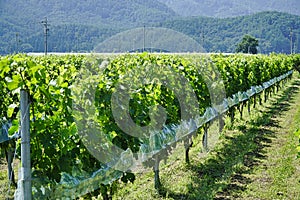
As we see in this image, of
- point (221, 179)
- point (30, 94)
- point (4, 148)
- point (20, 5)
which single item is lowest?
point (221, 179)

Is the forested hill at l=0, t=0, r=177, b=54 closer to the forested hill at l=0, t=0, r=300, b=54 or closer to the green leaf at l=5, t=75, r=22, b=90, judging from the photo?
the forested hill at l=0, t=0, r=300, b=54

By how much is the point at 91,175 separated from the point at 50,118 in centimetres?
87

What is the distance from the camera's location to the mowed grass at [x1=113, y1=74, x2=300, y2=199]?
5828 millimetres

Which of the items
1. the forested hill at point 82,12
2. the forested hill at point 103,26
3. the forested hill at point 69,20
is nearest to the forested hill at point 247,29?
the forested hill at point 103,26

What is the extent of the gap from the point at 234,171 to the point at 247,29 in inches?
5112

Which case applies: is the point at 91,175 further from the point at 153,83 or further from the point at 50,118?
the point at 153,83

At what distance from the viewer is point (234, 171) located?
22.7 ft

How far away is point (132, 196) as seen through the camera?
556 cm

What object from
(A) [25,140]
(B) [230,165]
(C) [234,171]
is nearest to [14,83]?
(A) [25,140]

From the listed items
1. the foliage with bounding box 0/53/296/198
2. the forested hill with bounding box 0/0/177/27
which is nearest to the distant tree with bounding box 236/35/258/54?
the forested hill with bounding box 0/0/177/27

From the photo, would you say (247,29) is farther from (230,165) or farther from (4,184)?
(4,184)

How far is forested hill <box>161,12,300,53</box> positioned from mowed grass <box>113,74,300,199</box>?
10277cm

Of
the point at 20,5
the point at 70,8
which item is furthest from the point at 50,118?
the point at 70,8

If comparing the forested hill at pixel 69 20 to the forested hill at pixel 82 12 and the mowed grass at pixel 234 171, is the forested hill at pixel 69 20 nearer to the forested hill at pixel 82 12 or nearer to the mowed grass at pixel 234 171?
the forested hill at pixel 82 12
